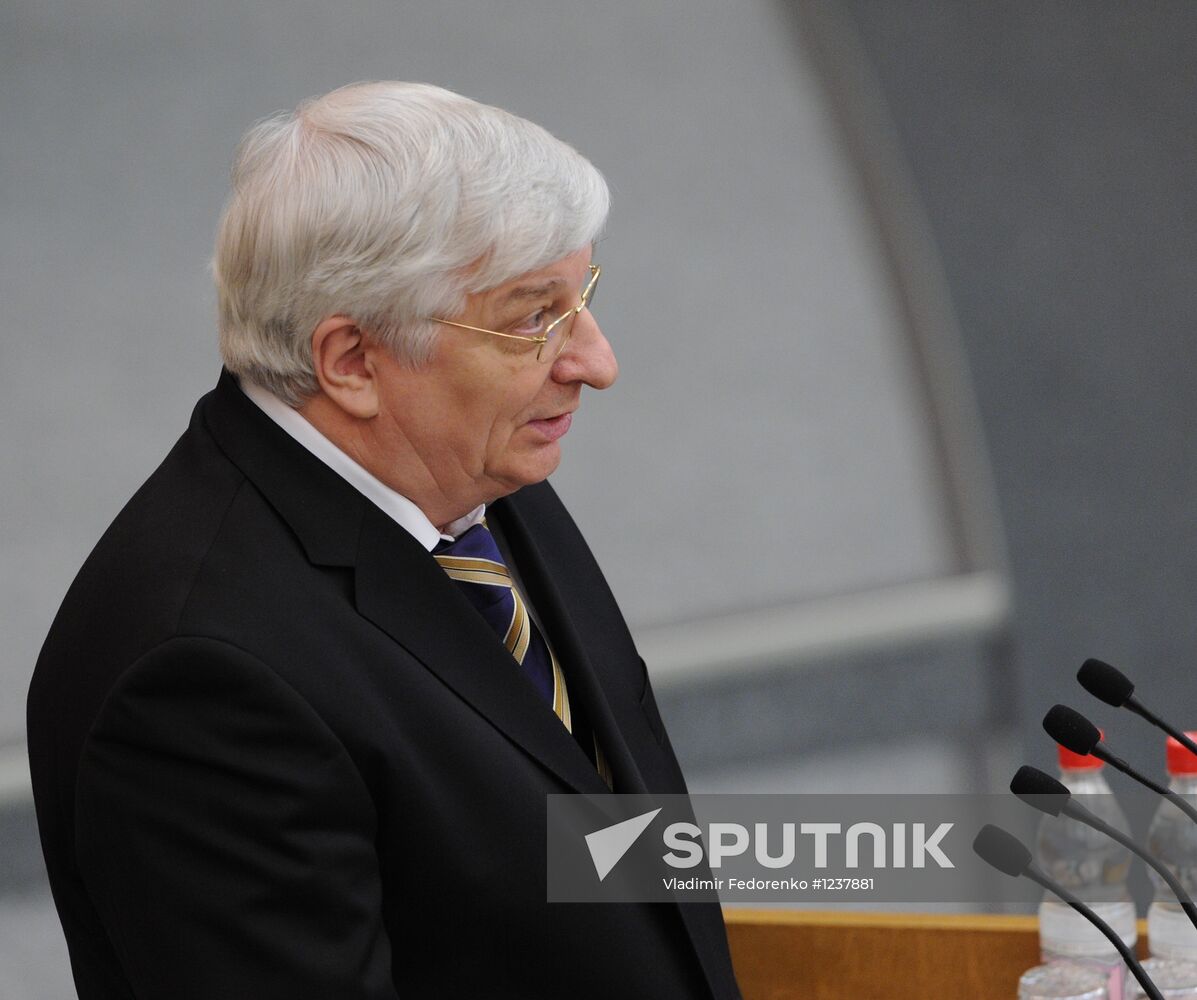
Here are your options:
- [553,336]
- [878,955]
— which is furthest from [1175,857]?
[553,336]

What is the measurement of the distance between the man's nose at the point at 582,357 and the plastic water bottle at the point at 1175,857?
681mm

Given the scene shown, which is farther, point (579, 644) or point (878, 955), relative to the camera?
point (878, 955)

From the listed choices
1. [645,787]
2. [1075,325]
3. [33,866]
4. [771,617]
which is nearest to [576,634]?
[645,787]

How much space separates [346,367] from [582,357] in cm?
22

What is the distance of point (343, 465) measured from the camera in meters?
1.35

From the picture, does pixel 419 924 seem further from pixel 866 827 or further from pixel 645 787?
pixel 866 827

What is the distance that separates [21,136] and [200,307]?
1.49 ft

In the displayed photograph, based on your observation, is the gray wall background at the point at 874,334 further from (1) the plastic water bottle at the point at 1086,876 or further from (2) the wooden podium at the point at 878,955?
(2) the wooden podium at the point at 878,955

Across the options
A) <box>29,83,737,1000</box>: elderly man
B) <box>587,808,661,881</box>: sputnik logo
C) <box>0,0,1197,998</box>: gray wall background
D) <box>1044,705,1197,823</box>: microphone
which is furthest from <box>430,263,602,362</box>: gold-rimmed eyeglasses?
<box>0,0,1197,998</box>: gray wall background

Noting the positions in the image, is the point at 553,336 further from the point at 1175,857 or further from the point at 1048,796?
the point at 1175,857

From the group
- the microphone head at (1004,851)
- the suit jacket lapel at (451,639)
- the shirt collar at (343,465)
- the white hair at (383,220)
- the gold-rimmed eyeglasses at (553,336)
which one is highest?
the white hair at (383,220)

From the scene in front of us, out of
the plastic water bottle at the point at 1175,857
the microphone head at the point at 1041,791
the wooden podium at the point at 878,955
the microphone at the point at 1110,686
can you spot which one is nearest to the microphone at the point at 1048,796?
the microphone head at the point at 1041,791

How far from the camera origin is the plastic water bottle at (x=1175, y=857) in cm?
155

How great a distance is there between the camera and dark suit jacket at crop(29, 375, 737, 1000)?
114 cm
